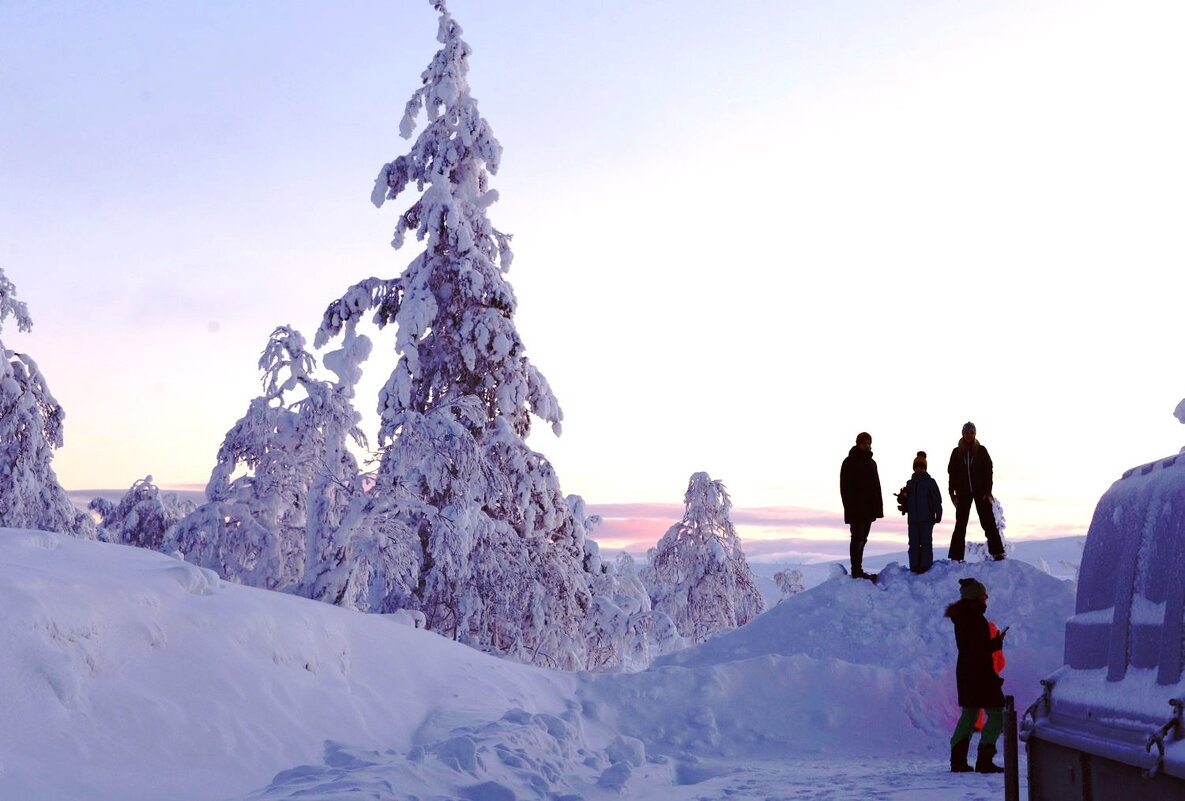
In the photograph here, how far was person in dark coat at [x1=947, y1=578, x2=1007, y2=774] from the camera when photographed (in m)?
9.87

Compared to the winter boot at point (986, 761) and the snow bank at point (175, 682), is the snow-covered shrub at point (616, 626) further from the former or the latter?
the winter boot at point (986, 761)

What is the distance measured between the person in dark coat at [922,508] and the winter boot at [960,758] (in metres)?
6.18

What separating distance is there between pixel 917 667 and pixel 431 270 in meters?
12.1

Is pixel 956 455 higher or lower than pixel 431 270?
lower

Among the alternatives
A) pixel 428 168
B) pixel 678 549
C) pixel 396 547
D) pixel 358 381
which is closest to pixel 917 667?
pixel 396 547

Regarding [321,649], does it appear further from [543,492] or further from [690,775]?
[543,492]

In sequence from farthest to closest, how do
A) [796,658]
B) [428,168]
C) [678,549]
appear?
[678,549], [428,168], [796,658]

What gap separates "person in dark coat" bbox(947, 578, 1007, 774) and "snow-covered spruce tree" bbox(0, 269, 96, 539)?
22.1 meters

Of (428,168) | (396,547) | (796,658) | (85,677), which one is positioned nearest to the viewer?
(85,677)

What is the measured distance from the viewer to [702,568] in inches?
1422

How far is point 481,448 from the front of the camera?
21.2 m

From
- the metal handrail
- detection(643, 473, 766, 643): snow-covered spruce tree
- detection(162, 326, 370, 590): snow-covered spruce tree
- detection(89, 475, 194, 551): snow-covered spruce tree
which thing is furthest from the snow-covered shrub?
the metal handrail

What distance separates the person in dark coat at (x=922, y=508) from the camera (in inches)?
629

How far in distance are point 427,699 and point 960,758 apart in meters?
5.06
